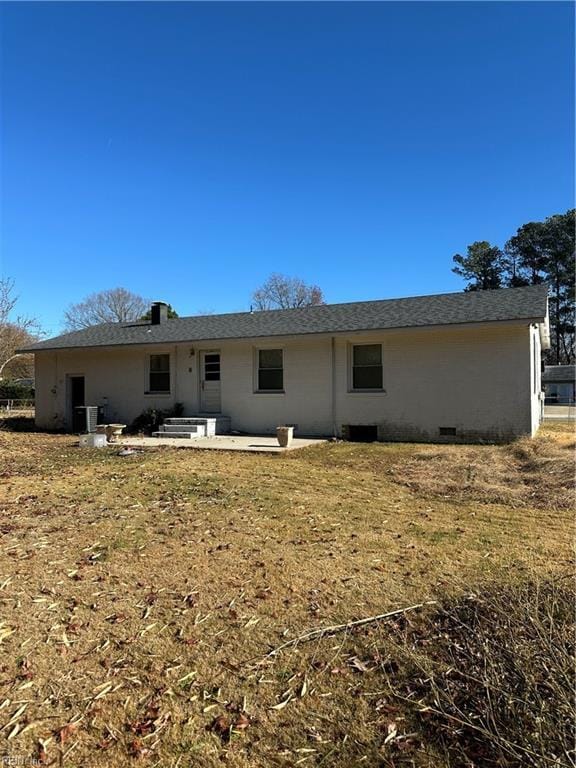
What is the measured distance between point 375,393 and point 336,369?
1.32 metres

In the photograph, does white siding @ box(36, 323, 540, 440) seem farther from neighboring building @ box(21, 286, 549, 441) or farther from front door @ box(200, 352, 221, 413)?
front door @ box(200, 352, 221, 413)

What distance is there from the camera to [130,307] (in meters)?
47.6

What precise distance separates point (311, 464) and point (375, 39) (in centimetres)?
872

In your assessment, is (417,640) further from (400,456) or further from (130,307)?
(130,307)

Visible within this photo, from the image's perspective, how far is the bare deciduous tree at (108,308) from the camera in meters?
47.5

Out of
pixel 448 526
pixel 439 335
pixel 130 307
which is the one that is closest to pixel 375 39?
pixel 439 335

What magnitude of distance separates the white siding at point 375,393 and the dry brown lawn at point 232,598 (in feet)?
15.6

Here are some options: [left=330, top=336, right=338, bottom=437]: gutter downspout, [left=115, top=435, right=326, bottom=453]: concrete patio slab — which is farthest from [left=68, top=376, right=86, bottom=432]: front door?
[left=330, top=336, right=338, bottom=437]: gutter downspout

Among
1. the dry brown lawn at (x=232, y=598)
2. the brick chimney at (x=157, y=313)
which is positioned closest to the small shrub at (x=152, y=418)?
the brick chimney at (x=157, y=313)

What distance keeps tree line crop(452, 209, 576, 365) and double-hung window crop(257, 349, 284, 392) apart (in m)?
36.2

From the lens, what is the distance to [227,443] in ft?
40.4

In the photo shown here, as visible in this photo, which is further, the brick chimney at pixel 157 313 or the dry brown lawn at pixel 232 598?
the brick chimney at pixel 157 313

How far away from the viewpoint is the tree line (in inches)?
1647

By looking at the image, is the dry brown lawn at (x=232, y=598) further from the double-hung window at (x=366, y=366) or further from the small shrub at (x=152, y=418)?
the small shrub at (x=152, y=418)
